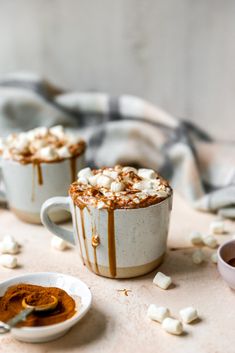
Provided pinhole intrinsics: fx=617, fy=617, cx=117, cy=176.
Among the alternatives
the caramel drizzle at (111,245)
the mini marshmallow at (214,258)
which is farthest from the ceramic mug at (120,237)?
the mini marshmallow at (214,258)

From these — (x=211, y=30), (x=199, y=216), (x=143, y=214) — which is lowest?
(x=199, y=216)

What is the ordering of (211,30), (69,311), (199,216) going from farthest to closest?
(211,30) → (199,216) → (69,311)

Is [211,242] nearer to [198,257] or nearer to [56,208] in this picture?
[198,257]

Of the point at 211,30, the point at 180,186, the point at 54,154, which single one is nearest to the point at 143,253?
the point at 54,154

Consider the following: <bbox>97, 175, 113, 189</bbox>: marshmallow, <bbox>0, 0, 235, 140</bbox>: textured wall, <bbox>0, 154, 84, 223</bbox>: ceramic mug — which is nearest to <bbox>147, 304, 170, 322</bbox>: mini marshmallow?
<bbox>97, 175, 113, 189</bbox>: marshmallow

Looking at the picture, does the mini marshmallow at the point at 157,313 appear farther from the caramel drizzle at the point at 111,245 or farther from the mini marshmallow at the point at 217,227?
the mini marshmallow at the point at 217,227

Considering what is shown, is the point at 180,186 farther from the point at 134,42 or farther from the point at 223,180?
the point at 134,42
